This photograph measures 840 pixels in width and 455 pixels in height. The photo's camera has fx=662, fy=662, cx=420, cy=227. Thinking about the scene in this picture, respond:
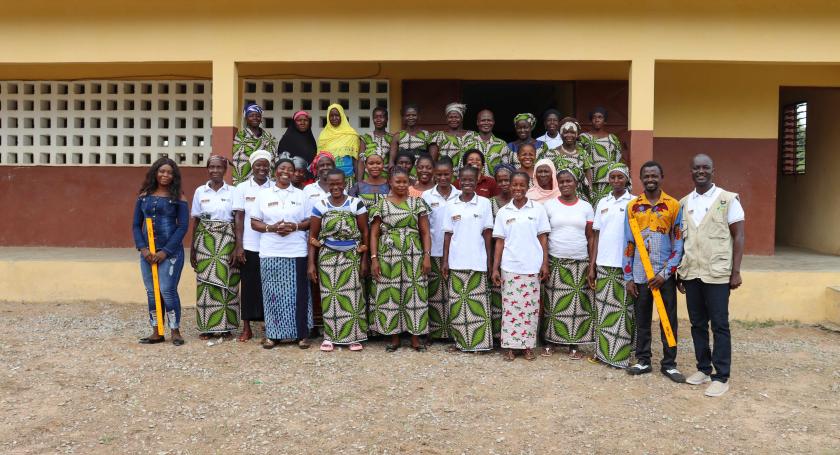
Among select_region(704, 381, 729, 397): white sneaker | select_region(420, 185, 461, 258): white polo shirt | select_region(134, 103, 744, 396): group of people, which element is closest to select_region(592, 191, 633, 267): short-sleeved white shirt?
select_region(134, 103, 744, 396): group of people

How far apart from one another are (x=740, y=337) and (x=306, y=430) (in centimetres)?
398

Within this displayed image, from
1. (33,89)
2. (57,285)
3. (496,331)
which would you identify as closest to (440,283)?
(496,331)

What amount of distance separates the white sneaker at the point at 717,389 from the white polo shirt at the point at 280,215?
2.82m

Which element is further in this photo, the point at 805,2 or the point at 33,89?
the point at 33,89

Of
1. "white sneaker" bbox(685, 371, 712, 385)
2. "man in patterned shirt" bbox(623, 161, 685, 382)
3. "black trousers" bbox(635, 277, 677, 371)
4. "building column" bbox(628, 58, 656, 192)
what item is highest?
"building column" bbox(628, 58, 656, 192)

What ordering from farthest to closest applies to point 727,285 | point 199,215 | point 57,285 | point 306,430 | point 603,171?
point 57,285
point 603,171
point 199,215
point 727,285
point 306,430

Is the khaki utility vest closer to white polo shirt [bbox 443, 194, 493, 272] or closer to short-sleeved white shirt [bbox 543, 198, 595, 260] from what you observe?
short-sleeved white shirt [bbox 543, 198, 595, 260]

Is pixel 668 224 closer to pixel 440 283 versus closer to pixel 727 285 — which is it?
pixel 727 285

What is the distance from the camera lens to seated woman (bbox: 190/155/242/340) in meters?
4.97

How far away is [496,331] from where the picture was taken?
495cm

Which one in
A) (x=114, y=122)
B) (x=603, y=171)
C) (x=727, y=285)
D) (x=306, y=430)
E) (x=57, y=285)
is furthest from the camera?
(x=114, y=122)

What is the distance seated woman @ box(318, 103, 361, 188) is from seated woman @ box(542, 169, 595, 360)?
1.85 metres

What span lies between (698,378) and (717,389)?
199 mm

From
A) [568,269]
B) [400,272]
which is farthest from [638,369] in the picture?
[400,272]
